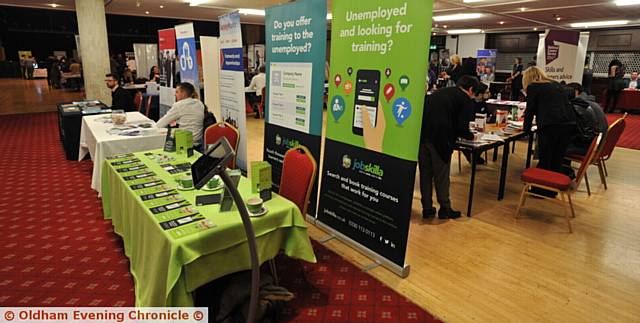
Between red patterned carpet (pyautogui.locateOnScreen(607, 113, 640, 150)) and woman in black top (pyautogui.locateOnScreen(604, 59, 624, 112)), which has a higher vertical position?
woman in black top (pyautogui.locateOnScreen(604, 59, 624, 112))

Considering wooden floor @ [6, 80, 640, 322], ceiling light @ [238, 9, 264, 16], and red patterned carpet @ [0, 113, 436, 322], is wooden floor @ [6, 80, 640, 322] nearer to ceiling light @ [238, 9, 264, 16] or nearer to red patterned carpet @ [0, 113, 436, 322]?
red patterned carpet @ [0, 113, 436, 322]

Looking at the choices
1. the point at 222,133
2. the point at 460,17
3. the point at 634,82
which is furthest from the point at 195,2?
the point at 634,82

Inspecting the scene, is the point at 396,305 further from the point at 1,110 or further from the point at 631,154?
the point at 1,110

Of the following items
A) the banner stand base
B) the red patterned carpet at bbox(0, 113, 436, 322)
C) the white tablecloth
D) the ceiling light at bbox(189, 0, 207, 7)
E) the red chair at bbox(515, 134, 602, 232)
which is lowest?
the red patterned carpet at bbox(0, 113, 436, 322)

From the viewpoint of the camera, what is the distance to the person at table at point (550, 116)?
4.06 metres

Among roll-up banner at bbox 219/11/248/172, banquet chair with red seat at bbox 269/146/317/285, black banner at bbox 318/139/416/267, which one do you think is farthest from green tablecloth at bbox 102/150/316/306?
roll-up banner at bbox 219/11/248/172

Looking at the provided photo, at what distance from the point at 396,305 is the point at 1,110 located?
12640 millimetres

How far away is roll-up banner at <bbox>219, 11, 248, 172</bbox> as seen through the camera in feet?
13.8

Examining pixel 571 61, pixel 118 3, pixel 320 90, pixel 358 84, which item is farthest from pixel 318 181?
pixel 118 3

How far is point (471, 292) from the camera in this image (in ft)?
8.69

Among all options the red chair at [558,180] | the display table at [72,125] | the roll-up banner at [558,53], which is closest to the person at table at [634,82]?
the roll-up banner at [558,53]

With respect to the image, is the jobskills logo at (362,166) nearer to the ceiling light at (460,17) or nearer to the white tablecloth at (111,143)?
the white tablecloth at (111,143)

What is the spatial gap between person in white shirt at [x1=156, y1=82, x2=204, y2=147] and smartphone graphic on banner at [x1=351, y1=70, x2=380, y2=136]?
6.99 feet

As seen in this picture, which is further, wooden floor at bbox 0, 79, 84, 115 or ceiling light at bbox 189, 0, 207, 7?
wooden floor at bbox 0, 79, 84, 115
